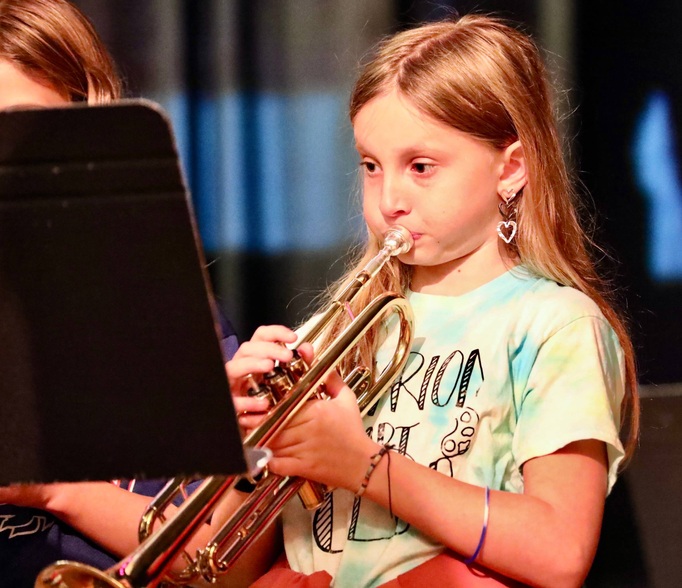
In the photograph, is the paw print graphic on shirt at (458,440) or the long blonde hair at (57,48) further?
the long blonde hair at (57,48)

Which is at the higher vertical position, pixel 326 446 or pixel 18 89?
pixel 18 89

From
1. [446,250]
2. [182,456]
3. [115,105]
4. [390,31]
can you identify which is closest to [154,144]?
[115,105]

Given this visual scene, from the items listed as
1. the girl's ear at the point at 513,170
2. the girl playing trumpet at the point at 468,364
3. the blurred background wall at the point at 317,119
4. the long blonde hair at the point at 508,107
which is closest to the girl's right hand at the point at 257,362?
the girl playing trumpet at the point at 468,364

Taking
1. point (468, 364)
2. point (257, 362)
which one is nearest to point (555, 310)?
point (468, 364)

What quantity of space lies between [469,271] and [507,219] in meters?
0.08

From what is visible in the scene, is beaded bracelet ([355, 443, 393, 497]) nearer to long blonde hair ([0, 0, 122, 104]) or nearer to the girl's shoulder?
the girl's shoulder

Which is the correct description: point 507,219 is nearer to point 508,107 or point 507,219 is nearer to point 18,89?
Result: point 508,107

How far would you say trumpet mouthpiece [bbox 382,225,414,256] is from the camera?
1122 millimetres

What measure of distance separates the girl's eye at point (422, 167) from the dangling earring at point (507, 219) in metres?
0.12

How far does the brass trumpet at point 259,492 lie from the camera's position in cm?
85

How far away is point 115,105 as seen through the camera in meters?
0.68

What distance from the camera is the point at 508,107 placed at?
1146mm

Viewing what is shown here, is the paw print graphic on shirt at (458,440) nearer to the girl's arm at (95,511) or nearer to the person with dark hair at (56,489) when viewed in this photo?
the person with dark hair at (56,489)

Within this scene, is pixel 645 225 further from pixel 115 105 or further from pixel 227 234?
pixel 115 105
